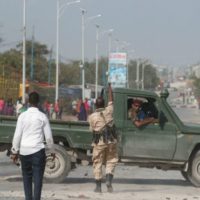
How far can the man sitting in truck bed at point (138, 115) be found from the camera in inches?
550

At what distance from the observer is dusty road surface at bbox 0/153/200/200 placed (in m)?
12.1

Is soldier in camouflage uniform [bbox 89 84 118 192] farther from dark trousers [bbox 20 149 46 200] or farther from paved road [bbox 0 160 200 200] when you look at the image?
dark trousers [bbox 20 149 46 200]

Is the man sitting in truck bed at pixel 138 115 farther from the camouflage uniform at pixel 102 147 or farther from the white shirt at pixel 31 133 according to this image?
the white shirt at pixel 31 133

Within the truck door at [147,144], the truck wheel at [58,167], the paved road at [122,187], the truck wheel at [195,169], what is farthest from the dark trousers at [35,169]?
the truck wheel at [195,169]

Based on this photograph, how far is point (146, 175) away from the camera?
1617cm

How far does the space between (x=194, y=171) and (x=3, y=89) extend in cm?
4040

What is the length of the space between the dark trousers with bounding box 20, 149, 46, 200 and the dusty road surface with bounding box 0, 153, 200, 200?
212 centimetres

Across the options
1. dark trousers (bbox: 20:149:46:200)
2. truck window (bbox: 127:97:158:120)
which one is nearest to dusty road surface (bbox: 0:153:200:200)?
truck window (bbox: 127:97:158:120)

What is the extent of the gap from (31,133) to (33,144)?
0.15 m

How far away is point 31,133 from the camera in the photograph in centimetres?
950

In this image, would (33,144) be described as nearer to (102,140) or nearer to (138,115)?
(102,140)

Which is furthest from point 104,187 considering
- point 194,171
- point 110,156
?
point 194,171

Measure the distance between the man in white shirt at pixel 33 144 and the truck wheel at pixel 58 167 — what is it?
434 centimetres

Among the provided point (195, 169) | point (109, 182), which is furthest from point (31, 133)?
point (195, 169)
